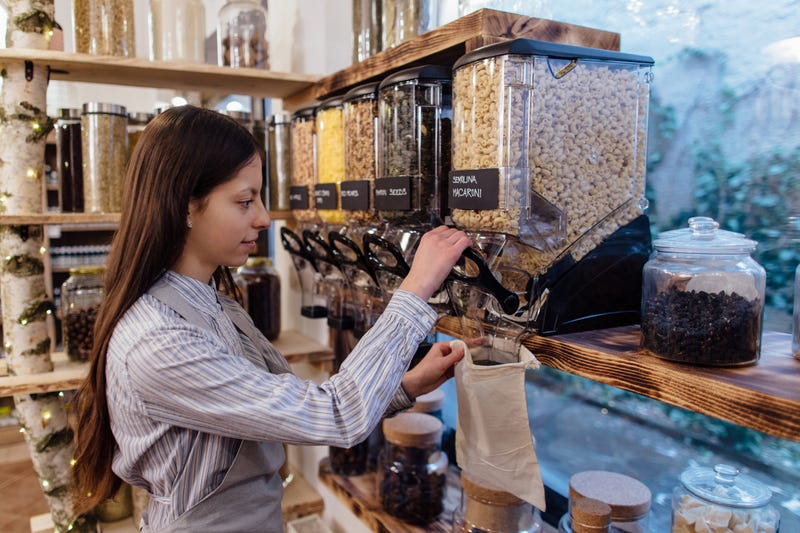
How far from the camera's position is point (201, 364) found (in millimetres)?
1002

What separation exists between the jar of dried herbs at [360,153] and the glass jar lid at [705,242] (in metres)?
0.65

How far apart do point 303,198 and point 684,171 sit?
37.8 inches

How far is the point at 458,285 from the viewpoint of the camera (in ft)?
3.66

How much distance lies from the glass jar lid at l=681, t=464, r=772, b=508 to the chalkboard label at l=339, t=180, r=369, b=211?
0.80 m

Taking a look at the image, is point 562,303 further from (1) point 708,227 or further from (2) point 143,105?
(2) point 143,105

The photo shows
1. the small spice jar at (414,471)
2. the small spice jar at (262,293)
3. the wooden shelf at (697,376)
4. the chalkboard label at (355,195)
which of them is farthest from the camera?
the small spice jar at (262,293)

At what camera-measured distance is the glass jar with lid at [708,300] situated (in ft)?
2.70

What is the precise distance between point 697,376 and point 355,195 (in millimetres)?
821

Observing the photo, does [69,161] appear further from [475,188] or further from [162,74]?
[475,188]

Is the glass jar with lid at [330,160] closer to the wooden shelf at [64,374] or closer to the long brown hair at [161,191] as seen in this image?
the long brown hair at [161,191]

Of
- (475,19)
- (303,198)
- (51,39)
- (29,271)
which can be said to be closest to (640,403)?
(475,19)

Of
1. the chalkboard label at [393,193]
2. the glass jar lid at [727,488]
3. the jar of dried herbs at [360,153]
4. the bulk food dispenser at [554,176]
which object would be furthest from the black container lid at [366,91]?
the glass jar lid at [727,488]

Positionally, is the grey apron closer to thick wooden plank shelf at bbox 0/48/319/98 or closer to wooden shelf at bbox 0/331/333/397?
wooden shelf at bbox 0/331/333/397

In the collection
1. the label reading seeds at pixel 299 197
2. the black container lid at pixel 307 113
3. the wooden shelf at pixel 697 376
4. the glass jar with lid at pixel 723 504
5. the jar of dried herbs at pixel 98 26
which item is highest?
the jar of dried herbs at pixel 98 26
